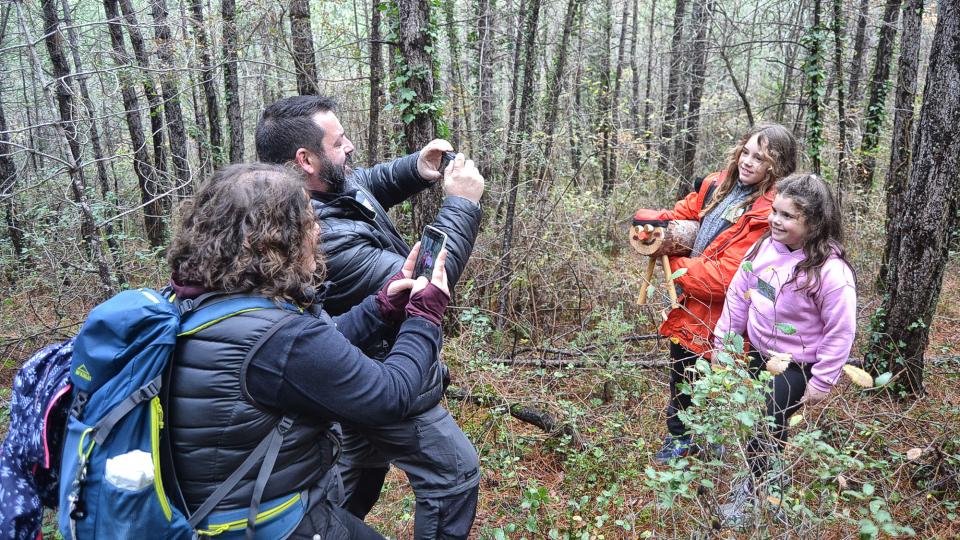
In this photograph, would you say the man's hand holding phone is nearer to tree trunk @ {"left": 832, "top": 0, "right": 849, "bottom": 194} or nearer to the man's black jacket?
the man's black jacket

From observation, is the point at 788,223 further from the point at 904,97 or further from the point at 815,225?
the point at 904,97

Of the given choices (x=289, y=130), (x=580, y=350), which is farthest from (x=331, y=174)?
(x=580, y=350)

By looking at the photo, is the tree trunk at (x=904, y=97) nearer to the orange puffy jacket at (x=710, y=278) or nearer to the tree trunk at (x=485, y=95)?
the orange puffy jacket at (x=710, y=278)

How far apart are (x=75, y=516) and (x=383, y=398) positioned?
31.7 inches

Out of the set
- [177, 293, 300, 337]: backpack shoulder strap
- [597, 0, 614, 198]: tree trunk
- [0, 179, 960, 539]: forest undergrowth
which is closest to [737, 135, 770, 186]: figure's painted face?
[0, 179, 960, 539]: forest undergrowth

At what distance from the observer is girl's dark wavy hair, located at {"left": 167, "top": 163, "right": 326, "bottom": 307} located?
159 cm

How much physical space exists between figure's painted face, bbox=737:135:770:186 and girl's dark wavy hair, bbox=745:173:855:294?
0.40 metres

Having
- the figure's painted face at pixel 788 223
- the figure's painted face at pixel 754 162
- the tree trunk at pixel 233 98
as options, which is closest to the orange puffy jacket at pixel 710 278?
the figure's painted face at pixel 754 162

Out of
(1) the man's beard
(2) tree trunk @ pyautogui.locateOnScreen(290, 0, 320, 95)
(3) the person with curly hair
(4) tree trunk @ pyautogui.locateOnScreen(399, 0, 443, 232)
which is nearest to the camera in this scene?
(3) the person with curly hair

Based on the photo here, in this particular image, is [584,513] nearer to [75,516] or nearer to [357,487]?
[357,487]

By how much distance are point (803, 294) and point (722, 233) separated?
643 millimetres

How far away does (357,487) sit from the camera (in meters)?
2.59

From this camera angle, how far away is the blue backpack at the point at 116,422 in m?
1.41

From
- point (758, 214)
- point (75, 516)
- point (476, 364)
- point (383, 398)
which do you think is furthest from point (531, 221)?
point (75, 516)
